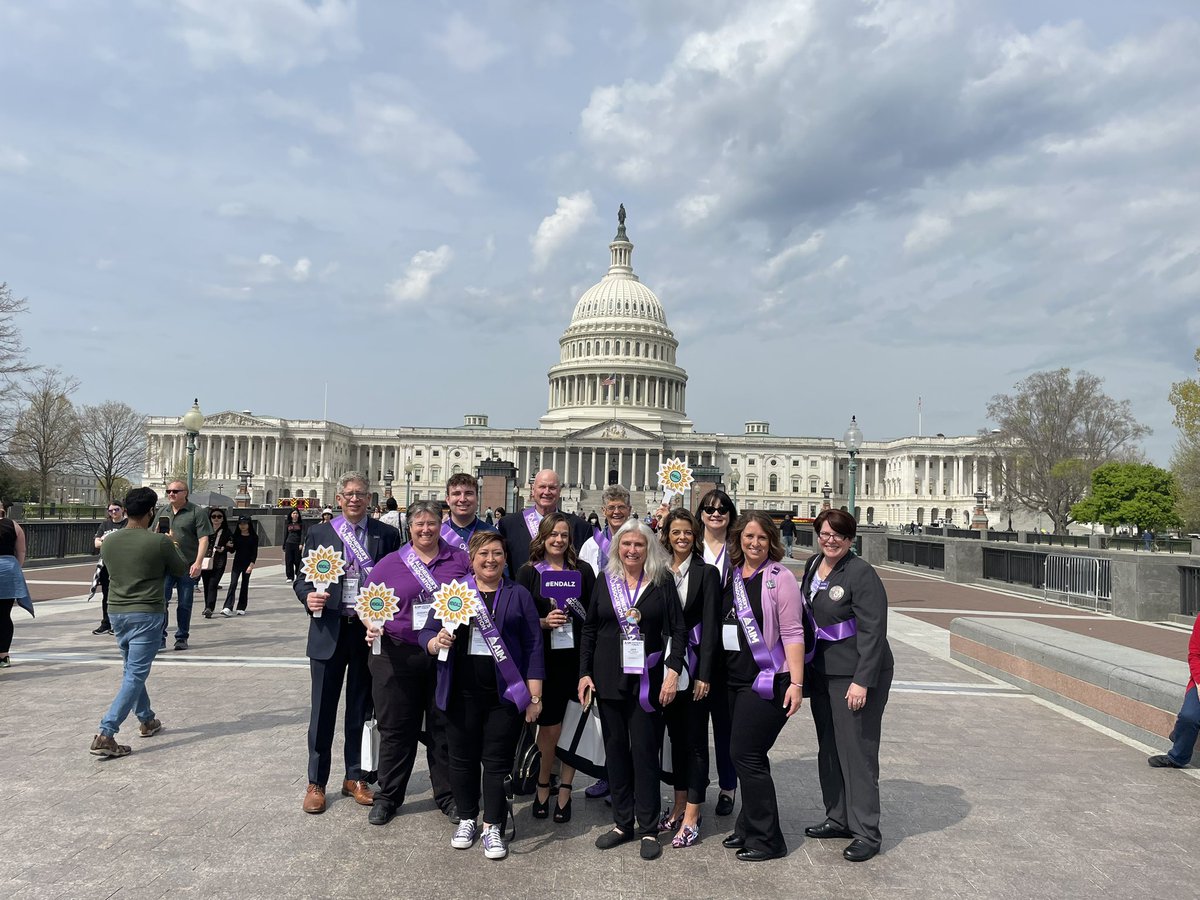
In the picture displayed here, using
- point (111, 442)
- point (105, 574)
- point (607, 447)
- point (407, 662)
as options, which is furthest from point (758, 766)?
point (607, 447)

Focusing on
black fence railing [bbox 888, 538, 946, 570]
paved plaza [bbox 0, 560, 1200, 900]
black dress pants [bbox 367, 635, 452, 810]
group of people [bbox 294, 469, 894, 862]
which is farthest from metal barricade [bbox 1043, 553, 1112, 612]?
black dress pants [bbox 367, 635, 452, 810]

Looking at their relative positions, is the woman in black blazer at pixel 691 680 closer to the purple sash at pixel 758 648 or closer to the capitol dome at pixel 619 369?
the purple sash at pixel 758 648

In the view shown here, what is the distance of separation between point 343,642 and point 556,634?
5.44 ft

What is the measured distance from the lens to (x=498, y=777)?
215 inches

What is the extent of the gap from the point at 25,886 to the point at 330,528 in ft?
9.07

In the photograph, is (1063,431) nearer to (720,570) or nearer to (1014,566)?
(1014,566)

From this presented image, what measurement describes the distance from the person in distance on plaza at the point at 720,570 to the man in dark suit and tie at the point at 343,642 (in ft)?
8.22

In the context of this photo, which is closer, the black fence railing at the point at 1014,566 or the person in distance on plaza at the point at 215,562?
the person in distance on plaza at the point at 215,562

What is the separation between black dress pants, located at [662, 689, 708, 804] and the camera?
5711 millimetres

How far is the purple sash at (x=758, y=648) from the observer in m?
5.46

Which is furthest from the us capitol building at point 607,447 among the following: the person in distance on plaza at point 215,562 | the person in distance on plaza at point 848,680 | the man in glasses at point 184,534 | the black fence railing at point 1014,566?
the person in distance on plaza at point 848,680

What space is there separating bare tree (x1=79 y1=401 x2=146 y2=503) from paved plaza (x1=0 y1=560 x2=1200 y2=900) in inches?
2895

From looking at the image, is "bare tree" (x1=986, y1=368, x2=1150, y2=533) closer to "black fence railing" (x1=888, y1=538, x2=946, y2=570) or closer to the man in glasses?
"black fence railing" (x1=888, y1=538, x2=946, y2=570)

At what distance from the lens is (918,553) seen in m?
32.0
